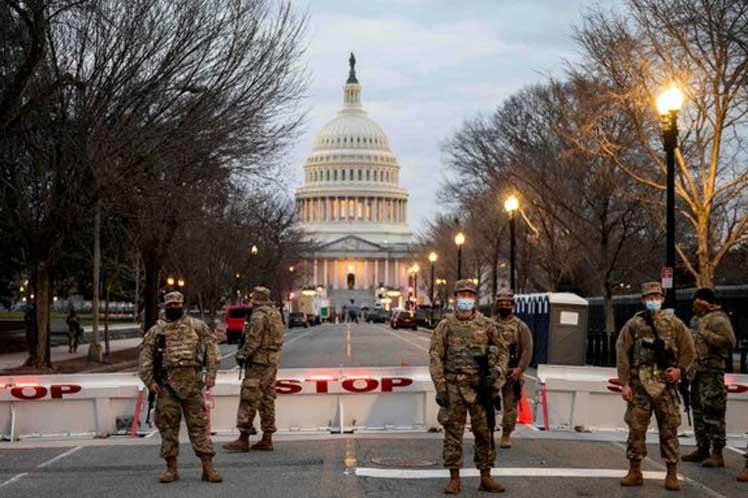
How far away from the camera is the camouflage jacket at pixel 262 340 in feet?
Answer: 43.3

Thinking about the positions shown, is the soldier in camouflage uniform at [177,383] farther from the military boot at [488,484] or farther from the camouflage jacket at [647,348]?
the camouflage jacket at [647,348]

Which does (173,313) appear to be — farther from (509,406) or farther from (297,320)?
(297,320)

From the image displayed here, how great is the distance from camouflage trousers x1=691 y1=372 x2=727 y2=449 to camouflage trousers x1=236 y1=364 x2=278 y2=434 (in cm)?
463

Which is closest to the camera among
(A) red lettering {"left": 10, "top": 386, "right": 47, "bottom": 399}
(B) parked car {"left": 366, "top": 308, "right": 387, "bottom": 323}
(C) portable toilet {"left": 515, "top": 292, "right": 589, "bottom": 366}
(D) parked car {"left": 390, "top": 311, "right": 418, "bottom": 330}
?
(A) red lettering {"left": 10, "top": 386, "right": 47, "bottom": 399}

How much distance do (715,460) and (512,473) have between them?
7.86ft

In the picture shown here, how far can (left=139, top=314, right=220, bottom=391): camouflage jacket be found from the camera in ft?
37.4

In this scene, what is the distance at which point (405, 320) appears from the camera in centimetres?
A: 8219

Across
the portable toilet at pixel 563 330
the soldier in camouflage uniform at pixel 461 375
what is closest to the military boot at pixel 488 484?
the soldier in camouflage uniform at pixel 461 375

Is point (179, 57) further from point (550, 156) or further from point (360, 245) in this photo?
point (360, 245)

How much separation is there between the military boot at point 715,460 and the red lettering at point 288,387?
5404mm

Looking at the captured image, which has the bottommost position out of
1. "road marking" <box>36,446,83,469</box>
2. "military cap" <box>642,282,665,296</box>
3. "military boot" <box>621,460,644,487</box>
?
"road marking" <box>36,446,83,469</box>

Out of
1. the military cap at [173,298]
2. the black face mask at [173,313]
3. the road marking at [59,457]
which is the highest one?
the military cap at [173,298]

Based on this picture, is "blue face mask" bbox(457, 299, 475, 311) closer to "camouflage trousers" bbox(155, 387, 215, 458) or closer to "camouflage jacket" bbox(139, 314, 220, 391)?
"camouflage jacket" bbox(139, 314, 220, 391)

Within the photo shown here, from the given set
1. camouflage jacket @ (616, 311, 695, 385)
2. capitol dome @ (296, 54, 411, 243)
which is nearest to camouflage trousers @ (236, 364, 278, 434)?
camouflage jacket @ (616, 311, 695, 385)
